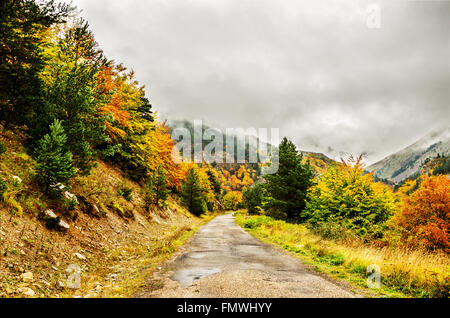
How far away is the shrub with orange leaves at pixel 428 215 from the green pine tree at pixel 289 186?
11.3 m

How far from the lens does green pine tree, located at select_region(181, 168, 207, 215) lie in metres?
41.0

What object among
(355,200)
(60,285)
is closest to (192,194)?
(355,200)

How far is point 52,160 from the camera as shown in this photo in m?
7.79

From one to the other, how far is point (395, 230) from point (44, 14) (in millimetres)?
21597

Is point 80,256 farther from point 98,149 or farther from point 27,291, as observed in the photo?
point 98,149

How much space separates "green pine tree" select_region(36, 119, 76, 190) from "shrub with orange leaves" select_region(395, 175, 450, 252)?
684 inches

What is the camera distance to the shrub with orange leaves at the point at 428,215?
12562mm

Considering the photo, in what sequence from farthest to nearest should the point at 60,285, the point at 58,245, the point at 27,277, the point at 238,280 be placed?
the point at 58,245 < the point at 238,280 < the point at 60,285 < the point at 27,277

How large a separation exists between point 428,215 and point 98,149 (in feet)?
66.8

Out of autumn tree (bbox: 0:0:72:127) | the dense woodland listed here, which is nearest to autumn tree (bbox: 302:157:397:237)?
the dense woodland

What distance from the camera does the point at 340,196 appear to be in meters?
19.4

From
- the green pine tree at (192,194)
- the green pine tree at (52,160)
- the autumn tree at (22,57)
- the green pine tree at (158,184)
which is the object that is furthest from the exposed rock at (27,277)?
the green pine tree at (192,194)

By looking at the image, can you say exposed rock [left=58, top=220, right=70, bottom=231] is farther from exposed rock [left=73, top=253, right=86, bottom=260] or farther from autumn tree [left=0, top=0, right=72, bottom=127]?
autumn tree [left=0, top=0, right=72, bottom=127]
